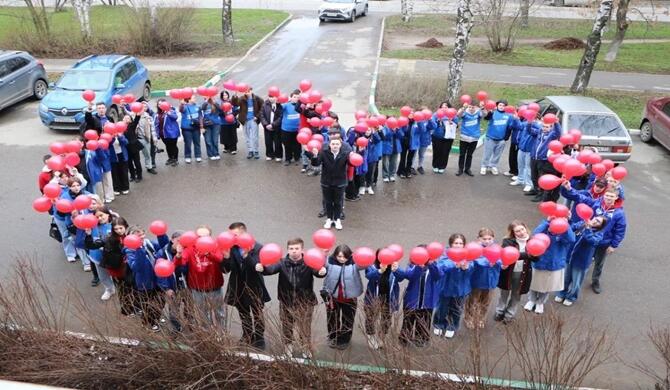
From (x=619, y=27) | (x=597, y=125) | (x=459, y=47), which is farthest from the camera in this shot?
(x=619, y=27)

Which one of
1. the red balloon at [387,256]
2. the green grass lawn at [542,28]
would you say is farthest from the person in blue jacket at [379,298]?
the green grass lawn at [542,28]

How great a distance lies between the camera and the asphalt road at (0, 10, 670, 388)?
6457mm

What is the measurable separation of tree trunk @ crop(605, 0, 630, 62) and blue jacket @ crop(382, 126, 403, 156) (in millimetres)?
12872

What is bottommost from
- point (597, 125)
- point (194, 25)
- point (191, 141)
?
point (191, 141)

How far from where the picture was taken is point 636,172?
1143cm

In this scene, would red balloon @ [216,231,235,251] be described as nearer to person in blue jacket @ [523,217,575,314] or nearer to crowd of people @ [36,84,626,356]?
crowd of people @ [36,84,626,356]

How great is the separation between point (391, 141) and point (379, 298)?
472 cm

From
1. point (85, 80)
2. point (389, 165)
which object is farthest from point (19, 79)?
point (389, 165)

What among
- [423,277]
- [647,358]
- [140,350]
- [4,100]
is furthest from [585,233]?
[4,100]

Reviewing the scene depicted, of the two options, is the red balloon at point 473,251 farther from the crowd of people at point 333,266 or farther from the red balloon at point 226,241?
the red balloon at point 226,241

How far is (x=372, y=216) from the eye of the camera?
9.30m

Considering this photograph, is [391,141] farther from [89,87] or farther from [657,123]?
[89,87]

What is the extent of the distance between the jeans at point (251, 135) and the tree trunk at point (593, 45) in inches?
402

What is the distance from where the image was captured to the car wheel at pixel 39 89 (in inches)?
608
